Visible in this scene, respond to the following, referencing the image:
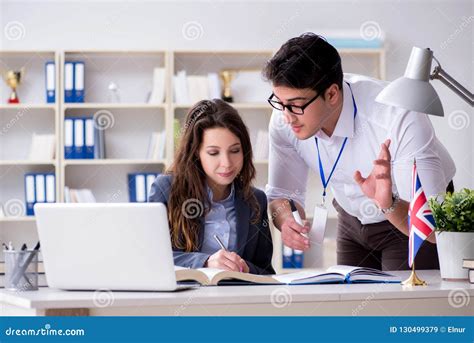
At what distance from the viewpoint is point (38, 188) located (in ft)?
15.8

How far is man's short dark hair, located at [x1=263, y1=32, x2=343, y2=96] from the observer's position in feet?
7.12

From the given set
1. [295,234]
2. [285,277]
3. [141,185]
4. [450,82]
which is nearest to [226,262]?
[285,277]

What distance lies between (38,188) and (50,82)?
0.66 m

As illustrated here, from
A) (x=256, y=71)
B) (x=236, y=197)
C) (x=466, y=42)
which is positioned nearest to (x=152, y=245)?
(x=236, y=197)

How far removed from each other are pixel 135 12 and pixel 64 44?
1.63 feet

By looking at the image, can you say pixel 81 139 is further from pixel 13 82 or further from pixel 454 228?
pixel 454 228

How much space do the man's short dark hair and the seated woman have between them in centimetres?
24

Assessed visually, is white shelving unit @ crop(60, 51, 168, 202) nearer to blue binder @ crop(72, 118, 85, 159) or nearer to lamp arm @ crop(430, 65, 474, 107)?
blue binder @ crop(72, 118, 85, 159)

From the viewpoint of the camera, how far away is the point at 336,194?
2.61 m

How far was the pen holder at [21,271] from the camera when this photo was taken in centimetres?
169

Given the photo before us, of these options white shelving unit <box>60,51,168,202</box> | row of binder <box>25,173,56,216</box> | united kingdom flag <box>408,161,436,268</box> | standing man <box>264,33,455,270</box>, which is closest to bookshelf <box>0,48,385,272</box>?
white shelving unit <box>60,51,168,202</box>
